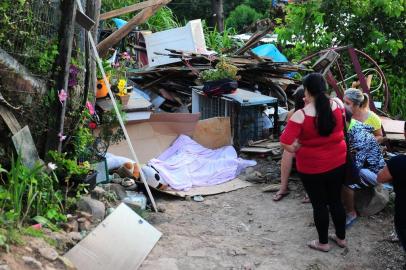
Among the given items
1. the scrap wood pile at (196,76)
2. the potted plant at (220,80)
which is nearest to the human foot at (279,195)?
the potted plant at (220,80)

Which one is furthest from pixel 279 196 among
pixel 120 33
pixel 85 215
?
pixel 120 33

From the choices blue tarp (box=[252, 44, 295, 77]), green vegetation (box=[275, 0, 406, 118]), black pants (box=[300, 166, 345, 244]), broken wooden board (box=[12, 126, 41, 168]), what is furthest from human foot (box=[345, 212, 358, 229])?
blue tarp (box=[252, 44, 295, 77])

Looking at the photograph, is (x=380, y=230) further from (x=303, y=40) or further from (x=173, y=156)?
(x=303, y=40)

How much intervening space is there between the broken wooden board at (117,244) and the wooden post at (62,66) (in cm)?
101

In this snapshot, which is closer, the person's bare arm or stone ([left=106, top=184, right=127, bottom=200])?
the person's bare arm

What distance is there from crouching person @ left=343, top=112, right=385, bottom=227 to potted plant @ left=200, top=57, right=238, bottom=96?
3.04 metres

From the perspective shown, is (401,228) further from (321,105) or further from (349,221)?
(321,105)

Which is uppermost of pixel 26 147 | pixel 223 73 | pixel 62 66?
pixel 62 66

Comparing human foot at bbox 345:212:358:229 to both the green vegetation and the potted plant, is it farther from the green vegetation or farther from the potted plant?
the green vegetation

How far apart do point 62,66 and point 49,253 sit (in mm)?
1963

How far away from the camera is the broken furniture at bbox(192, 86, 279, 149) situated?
26.2 feet

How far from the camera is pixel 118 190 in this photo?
5.90 metres

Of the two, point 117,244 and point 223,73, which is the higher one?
point 223,73

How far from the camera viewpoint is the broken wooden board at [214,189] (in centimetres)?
660
